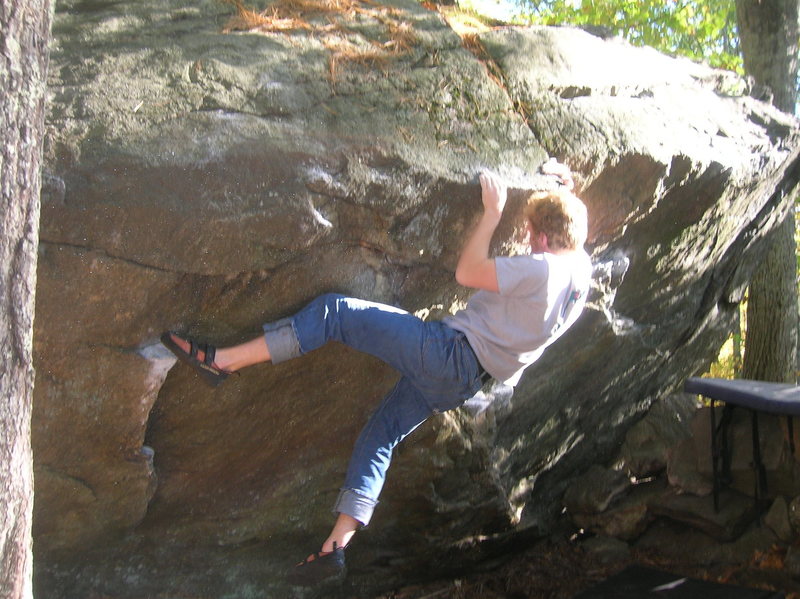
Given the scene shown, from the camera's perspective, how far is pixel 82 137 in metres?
3.58

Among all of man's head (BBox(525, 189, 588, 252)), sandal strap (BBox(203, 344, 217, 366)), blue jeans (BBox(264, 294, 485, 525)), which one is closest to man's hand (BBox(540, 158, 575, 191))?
man's head (BBox(525, 189, 588, 252))

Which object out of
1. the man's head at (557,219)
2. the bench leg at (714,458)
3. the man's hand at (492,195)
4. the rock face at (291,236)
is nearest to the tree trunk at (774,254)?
the rock face at (291,236)

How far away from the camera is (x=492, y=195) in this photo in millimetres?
4137

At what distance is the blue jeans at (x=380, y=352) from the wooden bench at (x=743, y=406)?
99.7 inches

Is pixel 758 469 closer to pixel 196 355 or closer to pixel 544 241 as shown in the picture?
pixel 544 241

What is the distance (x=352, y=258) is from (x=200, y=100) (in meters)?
1.09

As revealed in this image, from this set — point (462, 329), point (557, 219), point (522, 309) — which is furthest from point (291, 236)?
point (557, 219)

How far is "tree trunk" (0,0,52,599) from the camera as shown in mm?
2373

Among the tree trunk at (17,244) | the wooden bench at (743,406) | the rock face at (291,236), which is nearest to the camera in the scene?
the tree trunk at (17,244)

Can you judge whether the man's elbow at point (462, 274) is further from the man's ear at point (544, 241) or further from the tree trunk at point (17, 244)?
the tree trunk at point (17, 244)

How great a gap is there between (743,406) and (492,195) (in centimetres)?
301

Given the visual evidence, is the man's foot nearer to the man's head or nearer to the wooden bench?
the man's head

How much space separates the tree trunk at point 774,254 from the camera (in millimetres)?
8594

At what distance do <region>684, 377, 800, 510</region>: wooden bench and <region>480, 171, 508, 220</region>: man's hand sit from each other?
2.84m
